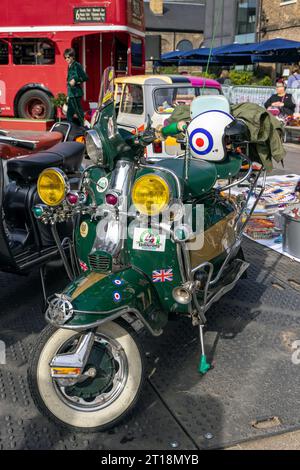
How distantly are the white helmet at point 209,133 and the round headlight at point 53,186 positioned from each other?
2.91ft

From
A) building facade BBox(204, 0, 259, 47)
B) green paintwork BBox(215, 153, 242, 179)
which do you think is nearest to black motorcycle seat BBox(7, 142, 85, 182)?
green paintwork BBox(215, 153, 242, 179)

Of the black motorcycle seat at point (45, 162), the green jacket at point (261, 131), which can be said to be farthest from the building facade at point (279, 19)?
the green jacket at point (261, 131)

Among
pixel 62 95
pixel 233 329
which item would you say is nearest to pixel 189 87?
pixel 62 95

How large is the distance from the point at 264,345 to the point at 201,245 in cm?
84

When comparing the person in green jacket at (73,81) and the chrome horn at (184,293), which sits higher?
the person in green jacket at (73,81)

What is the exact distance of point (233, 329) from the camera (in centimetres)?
348

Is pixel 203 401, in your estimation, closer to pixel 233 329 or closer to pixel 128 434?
pixel 128 434

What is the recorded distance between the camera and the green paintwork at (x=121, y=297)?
230cm

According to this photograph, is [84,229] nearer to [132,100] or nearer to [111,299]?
[111,299]

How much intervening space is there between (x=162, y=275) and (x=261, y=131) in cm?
134

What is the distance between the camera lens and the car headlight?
2617 mm

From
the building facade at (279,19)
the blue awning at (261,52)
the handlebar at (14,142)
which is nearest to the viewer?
the handlebar at (14,142)

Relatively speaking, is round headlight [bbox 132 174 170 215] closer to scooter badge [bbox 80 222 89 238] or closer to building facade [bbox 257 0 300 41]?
scooter badge [bbox 80 222 89 238]

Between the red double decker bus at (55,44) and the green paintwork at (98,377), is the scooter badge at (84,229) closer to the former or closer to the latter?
the green paintwork at (98,377)
